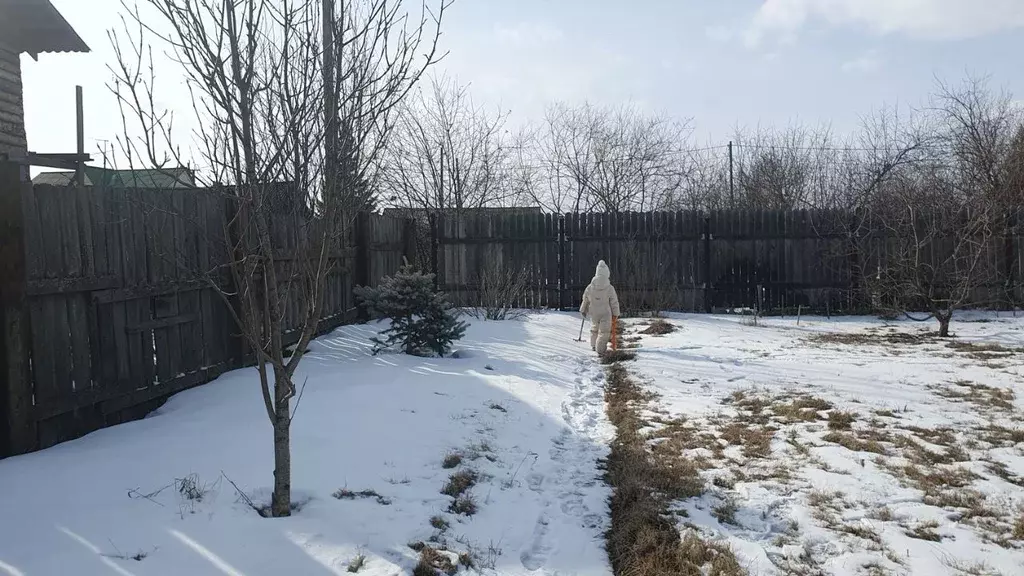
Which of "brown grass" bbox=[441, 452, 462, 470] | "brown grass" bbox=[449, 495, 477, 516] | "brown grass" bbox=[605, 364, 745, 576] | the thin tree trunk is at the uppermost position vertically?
the thin tree trunk

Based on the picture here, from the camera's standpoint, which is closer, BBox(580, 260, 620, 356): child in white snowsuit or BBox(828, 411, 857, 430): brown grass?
BBox(828, 411, 857, 430): brown grass

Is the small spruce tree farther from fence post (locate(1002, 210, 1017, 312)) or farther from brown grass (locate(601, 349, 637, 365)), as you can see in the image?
fence post (locate(1002, 210, 1017, 312))

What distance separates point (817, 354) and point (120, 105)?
27.9 ft

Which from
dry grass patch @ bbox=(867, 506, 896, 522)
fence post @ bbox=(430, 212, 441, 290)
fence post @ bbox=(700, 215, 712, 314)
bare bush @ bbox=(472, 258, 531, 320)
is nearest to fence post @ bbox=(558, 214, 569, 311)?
bare bush @ bbox=(472, 258, 531, 320)

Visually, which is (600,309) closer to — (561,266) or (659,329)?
(659,329)

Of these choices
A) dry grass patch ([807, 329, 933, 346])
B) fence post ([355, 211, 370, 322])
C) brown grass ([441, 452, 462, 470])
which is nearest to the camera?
brown grass ([441, 452, 462, 470])

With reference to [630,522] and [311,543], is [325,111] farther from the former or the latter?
[630,522]

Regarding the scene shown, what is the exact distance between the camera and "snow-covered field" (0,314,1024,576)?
129 inches

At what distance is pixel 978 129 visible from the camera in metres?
16.6

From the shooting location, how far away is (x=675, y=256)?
14.5 meters

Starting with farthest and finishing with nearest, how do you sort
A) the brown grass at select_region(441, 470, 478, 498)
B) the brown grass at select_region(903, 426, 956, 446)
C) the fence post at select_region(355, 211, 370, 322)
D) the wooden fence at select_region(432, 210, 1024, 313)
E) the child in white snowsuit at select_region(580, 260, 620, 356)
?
1. the wooden fence at select_region(432, 210, 1024, 313)
2. the fence post at select_region(355, 211, 370, 322)
3. the child in white snowsuit at select_region(580, 260, 620, 356)
4. the brown grass at select_region(903, 426, 956, 446)
5. the brown grass at select_region(441, 470, 478, 498)

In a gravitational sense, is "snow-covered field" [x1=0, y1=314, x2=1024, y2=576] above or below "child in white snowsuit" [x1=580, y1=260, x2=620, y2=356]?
below

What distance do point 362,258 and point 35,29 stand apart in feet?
21.9

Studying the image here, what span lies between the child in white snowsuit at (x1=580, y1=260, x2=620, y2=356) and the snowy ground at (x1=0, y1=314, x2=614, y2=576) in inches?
124
